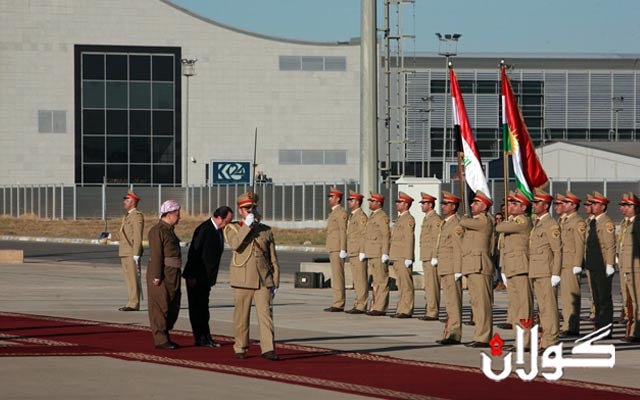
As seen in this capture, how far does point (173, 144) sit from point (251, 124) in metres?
4.22

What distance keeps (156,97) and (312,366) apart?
63.1m

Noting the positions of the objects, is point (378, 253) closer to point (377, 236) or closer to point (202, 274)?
point (377, 236)

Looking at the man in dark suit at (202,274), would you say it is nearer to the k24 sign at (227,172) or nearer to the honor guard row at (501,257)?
the honor guard row at (501,257)

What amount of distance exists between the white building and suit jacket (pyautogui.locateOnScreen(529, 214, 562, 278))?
5966 centimetres

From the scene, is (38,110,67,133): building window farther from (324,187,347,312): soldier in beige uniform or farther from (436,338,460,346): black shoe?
(436,338,460,346): black shoe

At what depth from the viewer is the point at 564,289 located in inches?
774

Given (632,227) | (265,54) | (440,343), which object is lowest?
(440,343)

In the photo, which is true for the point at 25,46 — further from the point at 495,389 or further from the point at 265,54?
the point at 495,389

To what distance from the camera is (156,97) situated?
254 ft

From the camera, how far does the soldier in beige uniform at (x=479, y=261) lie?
17.7 meters

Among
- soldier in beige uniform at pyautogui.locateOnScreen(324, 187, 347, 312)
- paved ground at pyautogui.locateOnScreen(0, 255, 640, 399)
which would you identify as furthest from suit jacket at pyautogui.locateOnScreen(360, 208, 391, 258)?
paved ground at pyautogui.locateOnScreen(0, 255, 640, 399)

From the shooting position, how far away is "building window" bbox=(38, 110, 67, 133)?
75.2 meters

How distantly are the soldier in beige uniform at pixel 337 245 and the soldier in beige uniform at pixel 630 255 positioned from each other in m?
4.97

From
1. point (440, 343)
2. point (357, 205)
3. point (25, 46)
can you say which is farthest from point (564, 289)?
point (25, 46)
